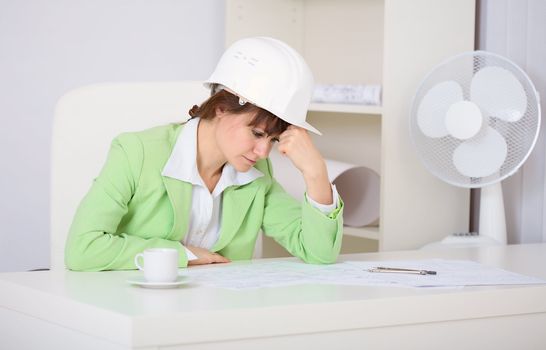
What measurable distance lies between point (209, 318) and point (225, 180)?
0.79 meters

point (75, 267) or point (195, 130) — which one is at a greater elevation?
point (195, 130)

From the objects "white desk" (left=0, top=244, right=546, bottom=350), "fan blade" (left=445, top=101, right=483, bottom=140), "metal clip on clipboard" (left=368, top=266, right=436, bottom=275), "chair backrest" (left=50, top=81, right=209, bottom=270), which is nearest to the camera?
"white desk" (left=0, top=244, right=546, bottom=350)

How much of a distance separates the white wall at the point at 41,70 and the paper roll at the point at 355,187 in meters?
0.80

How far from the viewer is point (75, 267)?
1.90 meters

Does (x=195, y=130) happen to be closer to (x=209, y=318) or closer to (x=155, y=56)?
(x=209, y=318)

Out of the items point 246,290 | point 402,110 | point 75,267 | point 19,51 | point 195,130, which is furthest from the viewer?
point 19,51

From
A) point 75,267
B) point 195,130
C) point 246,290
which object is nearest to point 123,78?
point 195,130

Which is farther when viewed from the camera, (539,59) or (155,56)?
(155,56)

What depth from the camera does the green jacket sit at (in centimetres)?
193

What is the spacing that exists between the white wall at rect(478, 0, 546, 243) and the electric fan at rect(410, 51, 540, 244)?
0.64 feet

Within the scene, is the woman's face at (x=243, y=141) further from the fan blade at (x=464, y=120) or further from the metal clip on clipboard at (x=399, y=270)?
the fan blade at (x=464, y=120)

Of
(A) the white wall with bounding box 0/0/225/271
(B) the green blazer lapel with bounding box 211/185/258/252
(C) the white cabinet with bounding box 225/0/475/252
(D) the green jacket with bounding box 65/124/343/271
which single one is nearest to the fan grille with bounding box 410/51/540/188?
(C) the white cabinet with bounding box 225/0/475/252

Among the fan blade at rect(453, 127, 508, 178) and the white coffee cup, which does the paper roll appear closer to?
the fan blade at rect(453, 127, 508, 178)

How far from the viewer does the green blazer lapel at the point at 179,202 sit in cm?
206
